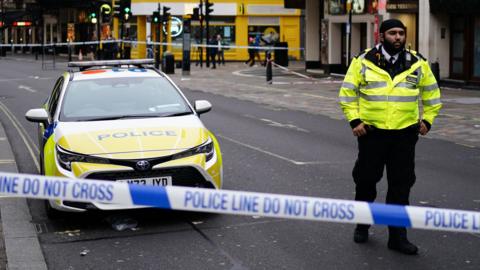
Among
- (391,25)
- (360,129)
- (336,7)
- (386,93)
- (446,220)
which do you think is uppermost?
(336,7)

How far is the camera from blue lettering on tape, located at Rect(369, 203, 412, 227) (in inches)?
168

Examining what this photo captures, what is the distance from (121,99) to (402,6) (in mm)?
22030

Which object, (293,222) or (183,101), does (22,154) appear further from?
(293,222)

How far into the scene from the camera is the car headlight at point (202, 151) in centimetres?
786

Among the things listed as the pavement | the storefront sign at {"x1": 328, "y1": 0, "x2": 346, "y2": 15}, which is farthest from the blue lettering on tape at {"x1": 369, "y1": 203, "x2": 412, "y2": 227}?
the storefront sign at {"x1": 328, "y1": 0, "x2": 346, "y2": 15}

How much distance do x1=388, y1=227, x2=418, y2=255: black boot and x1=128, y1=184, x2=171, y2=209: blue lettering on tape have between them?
2.93 m

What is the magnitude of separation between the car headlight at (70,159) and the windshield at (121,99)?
0.82m

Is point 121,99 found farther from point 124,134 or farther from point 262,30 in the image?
point 262,30

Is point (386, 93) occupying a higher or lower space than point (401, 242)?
higher

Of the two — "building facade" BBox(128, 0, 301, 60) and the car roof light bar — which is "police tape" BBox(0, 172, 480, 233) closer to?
the car roof light bar

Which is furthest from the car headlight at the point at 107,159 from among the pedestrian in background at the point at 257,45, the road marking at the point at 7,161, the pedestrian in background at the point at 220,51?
the pedestrian in background at the point at 257,45

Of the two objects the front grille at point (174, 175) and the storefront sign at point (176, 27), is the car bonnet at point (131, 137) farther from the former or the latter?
the storefront sign at point (176, 27)

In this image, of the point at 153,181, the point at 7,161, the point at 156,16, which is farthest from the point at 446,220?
the point at 156,16

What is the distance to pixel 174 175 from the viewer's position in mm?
7766
